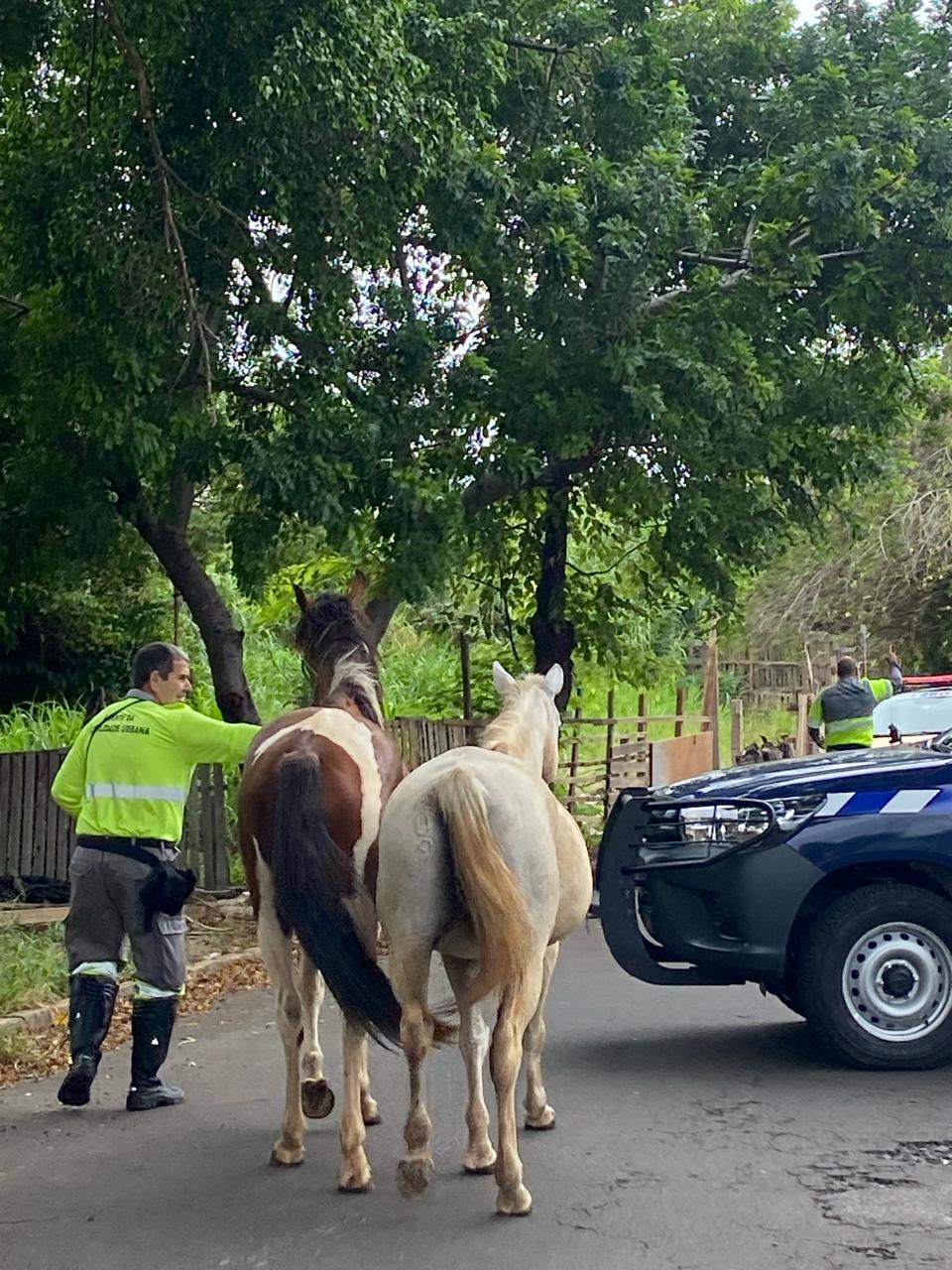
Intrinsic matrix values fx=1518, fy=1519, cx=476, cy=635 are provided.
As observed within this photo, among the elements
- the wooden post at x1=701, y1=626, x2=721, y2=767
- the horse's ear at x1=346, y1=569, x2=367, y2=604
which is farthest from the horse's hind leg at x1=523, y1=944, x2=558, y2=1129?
the wooden post at x1=701, y1=626, x2=721, y2=767

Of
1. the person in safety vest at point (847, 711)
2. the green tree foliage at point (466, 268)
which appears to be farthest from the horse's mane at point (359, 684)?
the person in safety vest at point (847, 711)

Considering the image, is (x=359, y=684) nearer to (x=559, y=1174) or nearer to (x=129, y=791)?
(x=129, y=791)

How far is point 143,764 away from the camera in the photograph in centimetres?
686

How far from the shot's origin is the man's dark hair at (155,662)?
703 cm

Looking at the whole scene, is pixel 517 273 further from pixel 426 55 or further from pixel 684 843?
pixel 684 843

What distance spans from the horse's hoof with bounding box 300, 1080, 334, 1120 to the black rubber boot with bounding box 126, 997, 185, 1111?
36.7 inches

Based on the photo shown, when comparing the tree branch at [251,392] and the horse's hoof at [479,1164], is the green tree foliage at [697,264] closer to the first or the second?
the tree branch at [251,392]

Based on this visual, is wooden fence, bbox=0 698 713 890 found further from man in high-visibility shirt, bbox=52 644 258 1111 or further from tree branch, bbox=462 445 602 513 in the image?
man in high-visibility shirt, bbox=52 644 258 1111

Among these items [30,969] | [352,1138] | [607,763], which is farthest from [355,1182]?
[607,763]

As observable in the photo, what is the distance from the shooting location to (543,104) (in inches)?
504

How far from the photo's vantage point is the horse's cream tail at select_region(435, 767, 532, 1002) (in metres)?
5.34

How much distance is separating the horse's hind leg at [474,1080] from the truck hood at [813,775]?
7.16 ft

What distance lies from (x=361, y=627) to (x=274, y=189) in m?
4.44

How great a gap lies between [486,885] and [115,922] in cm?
227
